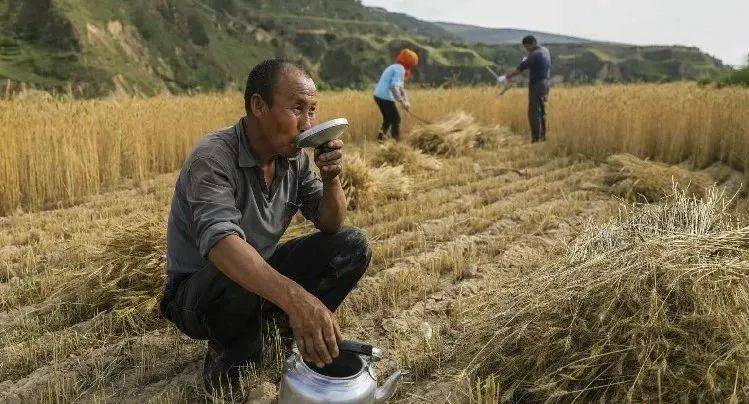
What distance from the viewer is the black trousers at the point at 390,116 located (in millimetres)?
9430

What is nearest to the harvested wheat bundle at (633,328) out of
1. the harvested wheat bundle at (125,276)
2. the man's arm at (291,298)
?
the man's arm at (291,298)

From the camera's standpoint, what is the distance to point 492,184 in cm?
684

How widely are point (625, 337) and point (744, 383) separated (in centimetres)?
Answer: 37

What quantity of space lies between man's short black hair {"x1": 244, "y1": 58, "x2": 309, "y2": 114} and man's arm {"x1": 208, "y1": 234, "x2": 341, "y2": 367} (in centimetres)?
60

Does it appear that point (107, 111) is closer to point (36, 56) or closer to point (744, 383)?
point (744, 383)

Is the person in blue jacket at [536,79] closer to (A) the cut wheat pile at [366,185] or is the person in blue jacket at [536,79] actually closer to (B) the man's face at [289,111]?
(A) the cut wheat pile at [366,185]

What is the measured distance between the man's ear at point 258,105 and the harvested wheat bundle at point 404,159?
5154 millimetres

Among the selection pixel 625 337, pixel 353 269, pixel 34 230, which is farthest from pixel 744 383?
pixel 34 230

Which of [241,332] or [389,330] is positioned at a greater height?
[241,332]

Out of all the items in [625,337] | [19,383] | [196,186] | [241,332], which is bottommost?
[19,383]

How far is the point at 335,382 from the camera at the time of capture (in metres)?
1.87

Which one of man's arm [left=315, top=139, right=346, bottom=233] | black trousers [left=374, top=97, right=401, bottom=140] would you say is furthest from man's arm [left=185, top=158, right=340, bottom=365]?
black trousers [left=374, top=97, right=401, bottom=140]

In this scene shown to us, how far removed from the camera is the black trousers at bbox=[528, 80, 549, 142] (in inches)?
378

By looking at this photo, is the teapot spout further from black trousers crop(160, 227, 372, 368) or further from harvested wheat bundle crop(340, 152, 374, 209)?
harvested wheat bundle crop(340, 152, 374, 209)
